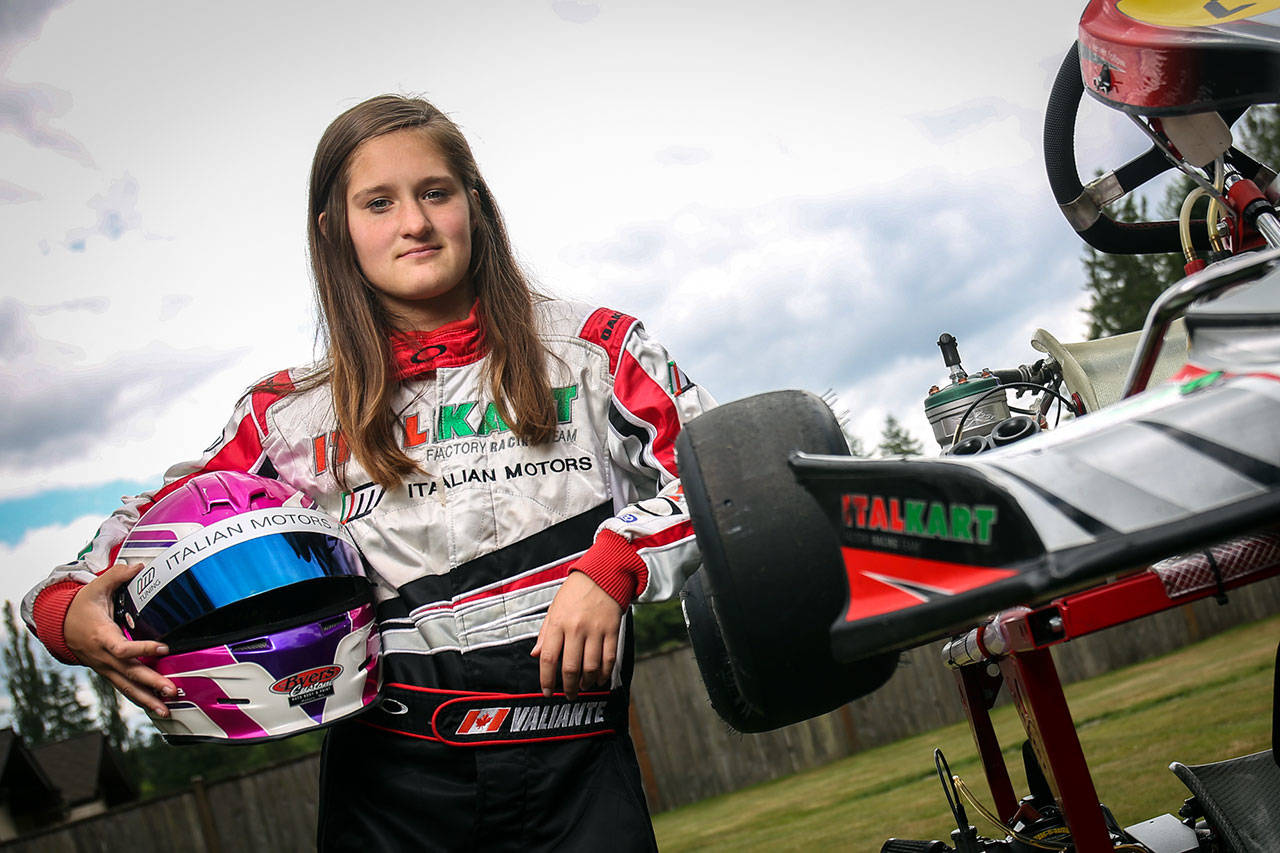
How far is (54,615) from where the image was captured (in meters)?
1.71

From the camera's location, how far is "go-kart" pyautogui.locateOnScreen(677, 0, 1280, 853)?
2.72 feet

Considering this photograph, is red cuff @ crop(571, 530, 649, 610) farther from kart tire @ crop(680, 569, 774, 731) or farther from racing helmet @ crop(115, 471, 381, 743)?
racing helmet @ crop(115, 471, 381, 743)

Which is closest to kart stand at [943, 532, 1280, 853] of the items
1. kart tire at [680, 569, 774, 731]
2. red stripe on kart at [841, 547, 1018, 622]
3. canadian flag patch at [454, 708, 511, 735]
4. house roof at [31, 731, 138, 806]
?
kart tire at [680, 569, 774, 731]

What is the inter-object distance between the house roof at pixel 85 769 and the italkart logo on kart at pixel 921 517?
1008 inches

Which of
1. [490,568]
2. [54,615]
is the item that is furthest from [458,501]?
[54,615]

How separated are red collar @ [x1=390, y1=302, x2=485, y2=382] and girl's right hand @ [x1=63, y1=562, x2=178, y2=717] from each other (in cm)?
60

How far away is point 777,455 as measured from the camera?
1023mm

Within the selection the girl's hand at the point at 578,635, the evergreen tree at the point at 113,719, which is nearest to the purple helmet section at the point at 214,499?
the girl's hand at the point at 578,635

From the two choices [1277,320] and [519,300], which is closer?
[1277,320]

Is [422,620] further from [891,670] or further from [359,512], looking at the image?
[891,670]

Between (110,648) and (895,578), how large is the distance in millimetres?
1321

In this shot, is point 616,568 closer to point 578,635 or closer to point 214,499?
point 578,635

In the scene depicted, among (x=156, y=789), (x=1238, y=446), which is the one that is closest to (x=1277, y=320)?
(x=1238, y=446)

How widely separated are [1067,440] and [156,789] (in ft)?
135
